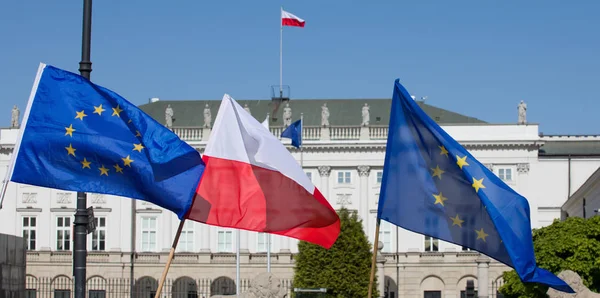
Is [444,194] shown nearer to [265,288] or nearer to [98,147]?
[265,288]

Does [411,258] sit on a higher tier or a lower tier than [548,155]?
lower

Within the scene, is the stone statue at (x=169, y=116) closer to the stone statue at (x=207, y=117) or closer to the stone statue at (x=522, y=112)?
the stone statue at (x=207, y=117)

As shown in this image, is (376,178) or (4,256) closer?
(4,256)

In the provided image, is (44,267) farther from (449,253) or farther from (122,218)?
(449,253)

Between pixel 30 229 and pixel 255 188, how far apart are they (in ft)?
205

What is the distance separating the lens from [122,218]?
78188 mm

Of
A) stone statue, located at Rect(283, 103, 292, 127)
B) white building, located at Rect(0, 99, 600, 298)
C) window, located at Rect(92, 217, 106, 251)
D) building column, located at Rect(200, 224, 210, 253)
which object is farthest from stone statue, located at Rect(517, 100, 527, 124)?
window, located at Rect(92, 217, 106, 251)

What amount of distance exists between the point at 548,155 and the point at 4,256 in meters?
58.2

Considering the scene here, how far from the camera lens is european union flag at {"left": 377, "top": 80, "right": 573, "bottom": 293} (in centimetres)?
1591

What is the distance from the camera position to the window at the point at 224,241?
7775 cm

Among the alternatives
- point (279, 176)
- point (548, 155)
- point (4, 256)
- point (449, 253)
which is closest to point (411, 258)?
point (449, 253)

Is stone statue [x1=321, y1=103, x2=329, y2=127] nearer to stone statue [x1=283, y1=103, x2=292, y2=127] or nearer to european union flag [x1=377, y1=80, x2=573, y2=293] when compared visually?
stone statue [x1=283, y1=103, x2=292, y2=127]

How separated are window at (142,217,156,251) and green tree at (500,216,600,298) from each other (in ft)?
112

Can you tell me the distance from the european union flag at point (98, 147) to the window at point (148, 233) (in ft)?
202
